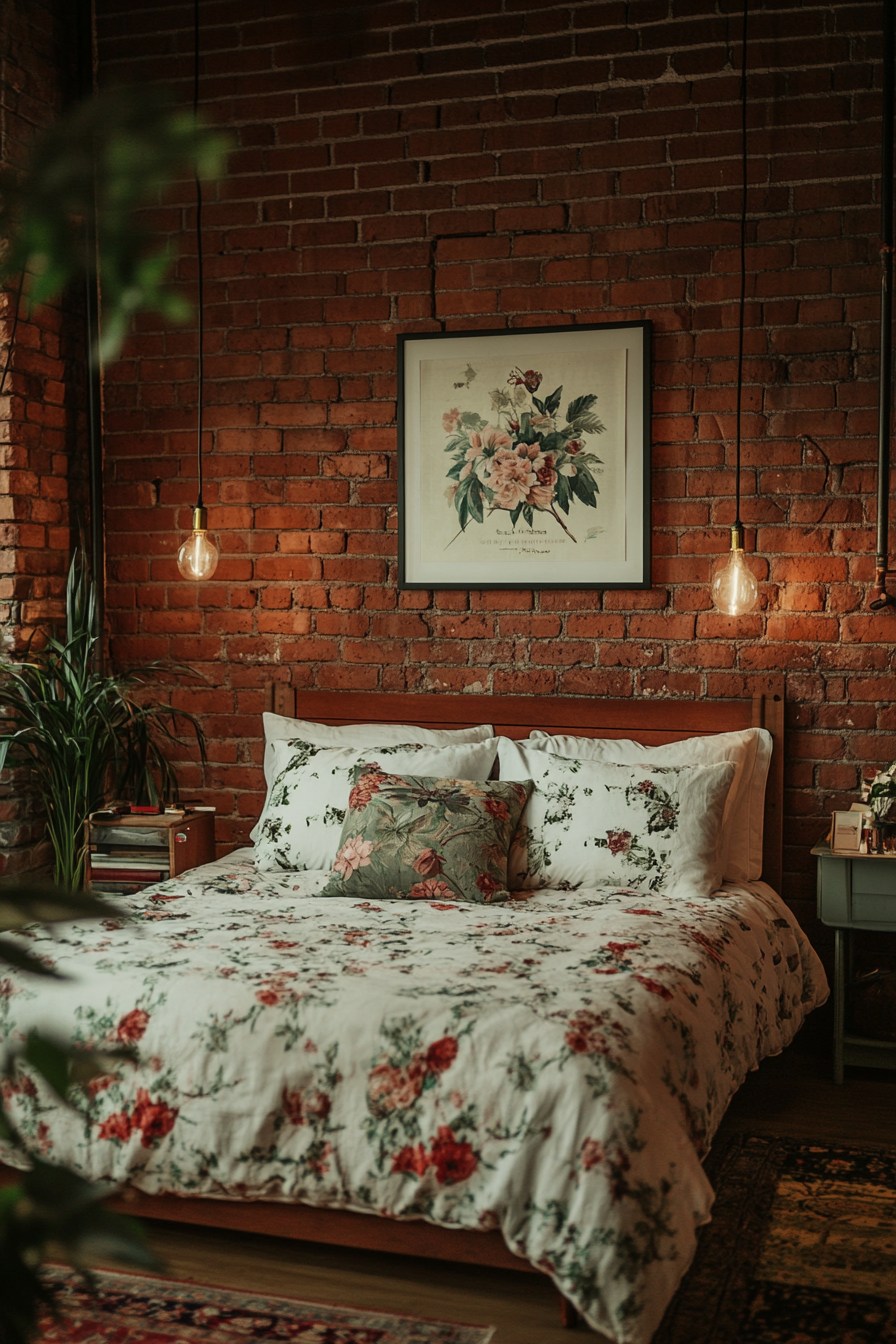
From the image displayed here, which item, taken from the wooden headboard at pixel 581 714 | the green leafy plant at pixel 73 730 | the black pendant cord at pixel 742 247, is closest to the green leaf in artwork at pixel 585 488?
the black pendant cord at pixel 742 247

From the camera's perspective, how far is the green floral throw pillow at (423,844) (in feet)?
10.5

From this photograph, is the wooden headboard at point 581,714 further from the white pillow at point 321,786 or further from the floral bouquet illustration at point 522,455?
the floral bouquet illustration at point 522,455

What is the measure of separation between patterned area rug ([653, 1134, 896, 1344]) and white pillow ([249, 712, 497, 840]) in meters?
1.48

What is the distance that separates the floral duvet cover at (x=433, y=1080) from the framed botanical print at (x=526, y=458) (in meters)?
1.49

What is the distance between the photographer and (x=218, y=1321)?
7.05 ft

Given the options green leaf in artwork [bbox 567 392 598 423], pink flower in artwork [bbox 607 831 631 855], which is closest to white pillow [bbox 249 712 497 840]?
pink flower in artwork [bbox 607 831 631 855]

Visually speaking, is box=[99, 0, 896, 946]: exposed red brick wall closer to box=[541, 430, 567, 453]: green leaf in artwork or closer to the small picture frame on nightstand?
the small picture frame on nightstand

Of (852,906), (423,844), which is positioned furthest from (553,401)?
(852,906)

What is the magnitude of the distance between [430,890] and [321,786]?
58cm

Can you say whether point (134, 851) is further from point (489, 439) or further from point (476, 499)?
point (489, 439)

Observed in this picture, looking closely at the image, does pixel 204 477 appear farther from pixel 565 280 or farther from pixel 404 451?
pixel 565 280

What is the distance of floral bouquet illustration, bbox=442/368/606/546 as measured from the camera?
387 cm

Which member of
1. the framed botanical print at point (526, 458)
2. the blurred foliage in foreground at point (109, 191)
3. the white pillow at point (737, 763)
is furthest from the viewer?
the framed botanical print at point (526, 458)

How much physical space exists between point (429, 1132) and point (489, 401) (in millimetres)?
2501
